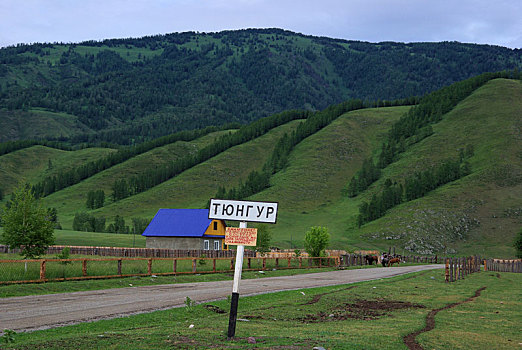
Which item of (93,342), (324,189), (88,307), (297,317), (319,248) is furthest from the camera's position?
(324,189)

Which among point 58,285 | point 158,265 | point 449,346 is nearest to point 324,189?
point 158,265

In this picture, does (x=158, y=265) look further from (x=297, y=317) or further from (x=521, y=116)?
(x=521, y=116)

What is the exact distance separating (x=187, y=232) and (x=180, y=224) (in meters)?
2.97

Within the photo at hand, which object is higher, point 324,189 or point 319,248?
point 324,189

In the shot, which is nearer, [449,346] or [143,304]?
[449,346]

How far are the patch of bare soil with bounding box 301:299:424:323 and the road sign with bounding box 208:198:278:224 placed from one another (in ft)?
19.5

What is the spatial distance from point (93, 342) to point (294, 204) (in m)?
161

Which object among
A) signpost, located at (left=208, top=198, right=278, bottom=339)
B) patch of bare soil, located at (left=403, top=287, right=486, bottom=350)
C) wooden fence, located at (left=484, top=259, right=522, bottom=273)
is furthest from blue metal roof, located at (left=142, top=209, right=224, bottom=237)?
signpost, located at (left=208, top=198, right=278, bottom=339)

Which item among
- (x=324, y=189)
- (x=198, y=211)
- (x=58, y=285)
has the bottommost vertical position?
(x=58, y=285)

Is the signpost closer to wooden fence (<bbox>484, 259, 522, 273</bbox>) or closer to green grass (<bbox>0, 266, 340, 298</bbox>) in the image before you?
green grass (<bbox>0, 266, 340, 298</bbox>)

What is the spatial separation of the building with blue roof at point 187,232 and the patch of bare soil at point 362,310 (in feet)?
182

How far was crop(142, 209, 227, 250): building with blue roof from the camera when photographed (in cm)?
7775

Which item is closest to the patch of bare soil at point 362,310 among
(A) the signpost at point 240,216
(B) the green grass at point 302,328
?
(B) the green grass at point 302,328

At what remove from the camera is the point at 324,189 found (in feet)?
615
